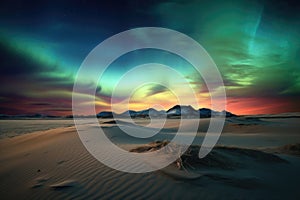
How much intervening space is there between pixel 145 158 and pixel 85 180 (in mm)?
1851

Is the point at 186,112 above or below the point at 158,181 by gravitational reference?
above

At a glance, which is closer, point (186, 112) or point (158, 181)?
point (158, 181)

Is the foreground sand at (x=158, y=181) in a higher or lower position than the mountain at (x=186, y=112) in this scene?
lower

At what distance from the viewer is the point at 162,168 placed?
199 inches

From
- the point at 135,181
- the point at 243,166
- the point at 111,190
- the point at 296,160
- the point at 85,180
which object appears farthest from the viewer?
the point at 296,160

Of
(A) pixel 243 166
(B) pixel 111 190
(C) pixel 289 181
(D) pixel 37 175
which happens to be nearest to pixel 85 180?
(B) pixel 111 190

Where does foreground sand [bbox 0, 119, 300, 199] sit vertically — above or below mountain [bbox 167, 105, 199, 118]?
below

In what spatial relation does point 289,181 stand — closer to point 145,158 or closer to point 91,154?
point 145,158

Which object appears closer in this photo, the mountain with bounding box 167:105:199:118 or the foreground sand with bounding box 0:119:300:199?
the foreground sand with bounding box 0:119:300:199

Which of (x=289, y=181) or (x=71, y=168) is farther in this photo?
(x=71, y=168)

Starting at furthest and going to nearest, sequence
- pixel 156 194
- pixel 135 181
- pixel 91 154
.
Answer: pixel 91 154, pixel 135 181, pixel 156 194

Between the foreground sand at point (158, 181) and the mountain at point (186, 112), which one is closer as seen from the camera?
the foreground sand at point (158, 181)

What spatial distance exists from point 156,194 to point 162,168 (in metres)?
1.13

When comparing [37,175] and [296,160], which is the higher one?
[296,160]
